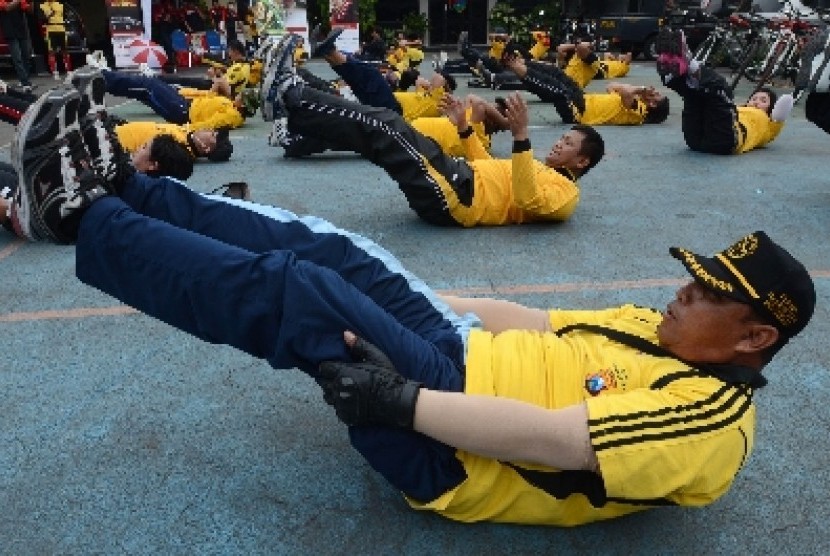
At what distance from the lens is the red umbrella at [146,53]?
42.9ft

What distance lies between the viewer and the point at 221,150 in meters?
6.06

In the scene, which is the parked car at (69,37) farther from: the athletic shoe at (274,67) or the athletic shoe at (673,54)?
the athletic shoe at (673,54)

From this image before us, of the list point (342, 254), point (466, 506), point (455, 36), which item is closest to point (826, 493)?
point (466, 506)

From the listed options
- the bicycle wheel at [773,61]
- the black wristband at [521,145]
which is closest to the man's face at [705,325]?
the black wristband at [521,145]

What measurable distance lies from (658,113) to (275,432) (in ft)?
22.6

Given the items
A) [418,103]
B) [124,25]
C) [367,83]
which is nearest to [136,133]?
[367,83]

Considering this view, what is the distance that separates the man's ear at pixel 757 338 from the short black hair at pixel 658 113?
22.3 ft

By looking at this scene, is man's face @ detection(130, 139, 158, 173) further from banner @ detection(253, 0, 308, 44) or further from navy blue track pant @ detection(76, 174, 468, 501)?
banner @ detection(253, 0, 308, 44)

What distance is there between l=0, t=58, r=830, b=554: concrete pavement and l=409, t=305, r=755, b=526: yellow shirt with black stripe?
0.14 m

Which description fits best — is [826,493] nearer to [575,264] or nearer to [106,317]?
[575,264]

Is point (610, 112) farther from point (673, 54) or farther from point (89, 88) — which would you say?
point (89, 88)

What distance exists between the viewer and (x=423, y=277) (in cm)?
355

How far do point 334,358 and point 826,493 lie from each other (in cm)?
136

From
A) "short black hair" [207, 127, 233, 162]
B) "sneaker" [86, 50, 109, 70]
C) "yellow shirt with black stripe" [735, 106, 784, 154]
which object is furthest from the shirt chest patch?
"yellow shirt with black stripe" [735, 106, 784, 154]
